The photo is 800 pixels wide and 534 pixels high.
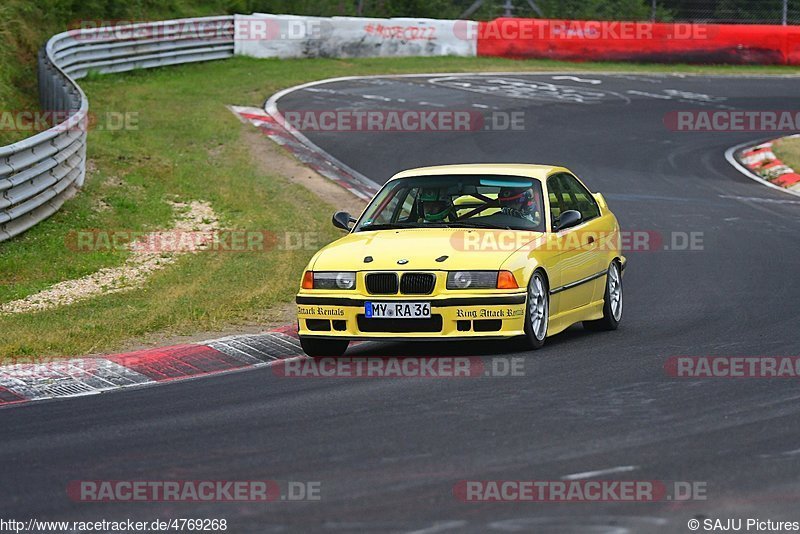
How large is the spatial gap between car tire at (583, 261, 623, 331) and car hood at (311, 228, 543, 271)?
1289 millimetres

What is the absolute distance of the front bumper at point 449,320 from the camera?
369 inches

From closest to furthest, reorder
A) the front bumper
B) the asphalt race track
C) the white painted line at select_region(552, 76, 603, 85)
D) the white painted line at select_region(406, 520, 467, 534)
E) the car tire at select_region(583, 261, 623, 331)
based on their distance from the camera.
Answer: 1. the white painted line at select_region(406, 520, 467, 534)
2. the asphalt race track
3. the front bumper
4. the car tire at select_region(583, 261, 623, 331)
5. the white painted line at select_region(552, 76, 603, 85)

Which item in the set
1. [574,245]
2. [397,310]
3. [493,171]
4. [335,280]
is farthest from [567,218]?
[335,280]

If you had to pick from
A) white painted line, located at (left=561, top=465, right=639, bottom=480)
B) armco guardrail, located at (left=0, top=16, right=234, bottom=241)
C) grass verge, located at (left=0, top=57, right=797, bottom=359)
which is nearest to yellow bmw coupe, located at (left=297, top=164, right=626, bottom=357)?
grass verge, located at (left=0, top=57, right=797, bottom=359)

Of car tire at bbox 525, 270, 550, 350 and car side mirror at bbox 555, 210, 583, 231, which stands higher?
car side mirror at bbox 555, 210, 583, 231

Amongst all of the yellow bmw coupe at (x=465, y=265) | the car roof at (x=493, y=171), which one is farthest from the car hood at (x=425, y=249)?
the car roof at (x=493, y=171)

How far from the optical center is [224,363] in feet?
32.2

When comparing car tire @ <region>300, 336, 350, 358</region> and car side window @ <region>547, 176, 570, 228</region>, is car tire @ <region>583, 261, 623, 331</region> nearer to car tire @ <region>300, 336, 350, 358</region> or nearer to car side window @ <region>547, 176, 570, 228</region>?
car side window @ <region>547, 176, 570, 228</region>

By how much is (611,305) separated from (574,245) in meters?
0.88

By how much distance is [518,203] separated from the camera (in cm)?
1057

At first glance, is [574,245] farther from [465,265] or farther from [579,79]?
[579,79]

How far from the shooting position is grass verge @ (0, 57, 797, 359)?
11250mm

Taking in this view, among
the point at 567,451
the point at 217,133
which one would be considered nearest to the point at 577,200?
the point at 567,451

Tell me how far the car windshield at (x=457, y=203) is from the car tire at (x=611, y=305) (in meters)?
1.17
